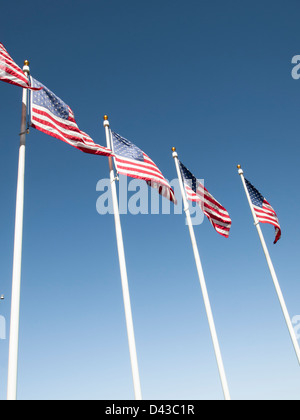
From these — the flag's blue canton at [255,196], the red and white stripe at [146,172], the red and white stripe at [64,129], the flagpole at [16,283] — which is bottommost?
the flagpole at [16,283]

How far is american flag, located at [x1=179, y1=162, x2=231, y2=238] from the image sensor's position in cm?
1786

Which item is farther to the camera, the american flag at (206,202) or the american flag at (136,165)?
the american flag at (206,202)

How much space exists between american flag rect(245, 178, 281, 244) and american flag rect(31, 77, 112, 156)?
36.5 feet

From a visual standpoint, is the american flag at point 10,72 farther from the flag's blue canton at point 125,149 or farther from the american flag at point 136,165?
the flag's blue canton at point 125,149

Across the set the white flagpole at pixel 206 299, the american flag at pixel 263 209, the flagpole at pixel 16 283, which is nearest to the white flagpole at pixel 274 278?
the american flag at pixel 263 209

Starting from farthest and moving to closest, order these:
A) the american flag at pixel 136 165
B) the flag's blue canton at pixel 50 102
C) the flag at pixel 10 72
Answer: the american flag at pixel 136 165, the flag's blue canton at pixel 50 102, the flag at pixel 10 72

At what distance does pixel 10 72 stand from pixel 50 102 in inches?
65.8

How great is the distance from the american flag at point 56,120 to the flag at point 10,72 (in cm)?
58

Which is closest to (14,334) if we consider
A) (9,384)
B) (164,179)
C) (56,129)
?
(9,384)

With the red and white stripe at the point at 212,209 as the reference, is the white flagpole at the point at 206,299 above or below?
below

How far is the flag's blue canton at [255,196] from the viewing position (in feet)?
70.6

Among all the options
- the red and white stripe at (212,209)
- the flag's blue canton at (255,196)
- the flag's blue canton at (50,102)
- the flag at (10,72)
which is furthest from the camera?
the flag's blue canton at (255,196)

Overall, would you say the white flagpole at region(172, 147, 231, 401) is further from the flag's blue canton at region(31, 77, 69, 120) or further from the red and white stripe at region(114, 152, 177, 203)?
the flag's blue canton at region(31, 77, 69, 120)
